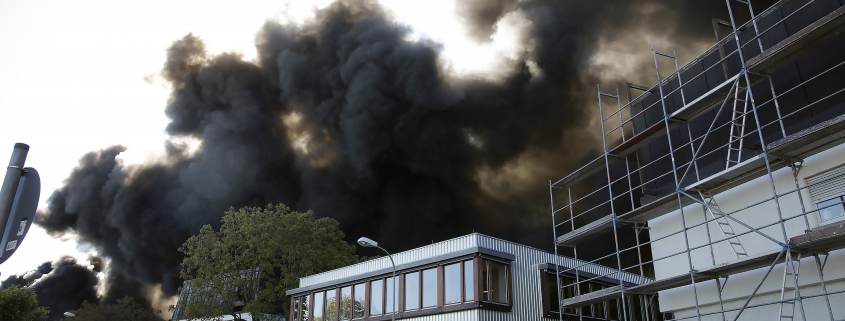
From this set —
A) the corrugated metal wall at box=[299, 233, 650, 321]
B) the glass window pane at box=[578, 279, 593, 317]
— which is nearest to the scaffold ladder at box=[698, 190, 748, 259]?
the corrugated metal wall at box=[299, 233, 650, 321]

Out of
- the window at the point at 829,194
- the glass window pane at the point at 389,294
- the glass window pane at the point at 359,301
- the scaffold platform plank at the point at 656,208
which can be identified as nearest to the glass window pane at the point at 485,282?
the glass window pane at the point at 389,294

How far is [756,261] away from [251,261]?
34798 millimetres

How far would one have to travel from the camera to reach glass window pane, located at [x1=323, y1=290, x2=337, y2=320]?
1120 inches

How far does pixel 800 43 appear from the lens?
11805mm

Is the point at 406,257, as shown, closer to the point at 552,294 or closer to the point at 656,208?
the point at 552,294

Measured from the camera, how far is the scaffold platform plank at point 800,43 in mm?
11019

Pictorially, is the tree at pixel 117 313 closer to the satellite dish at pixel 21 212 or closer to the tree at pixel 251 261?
the tree at pixel 251 261

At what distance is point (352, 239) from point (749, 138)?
4740 centimetres

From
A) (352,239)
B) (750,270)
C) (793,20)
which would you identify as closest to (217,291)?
(352,239)

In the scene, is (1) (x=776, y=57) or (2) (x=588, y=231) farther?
(2) (x=588, y=231)

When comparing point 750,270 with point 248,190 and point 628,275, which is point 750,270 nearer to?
point 628,275


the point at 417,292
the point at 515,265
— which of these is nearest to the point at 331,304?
the point at 417,292

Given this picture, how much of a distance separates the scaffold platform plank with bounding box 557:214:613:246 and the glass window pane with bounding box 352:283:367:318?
11512mm

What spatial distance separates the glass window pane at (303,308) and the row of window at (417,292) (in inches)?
4.4
